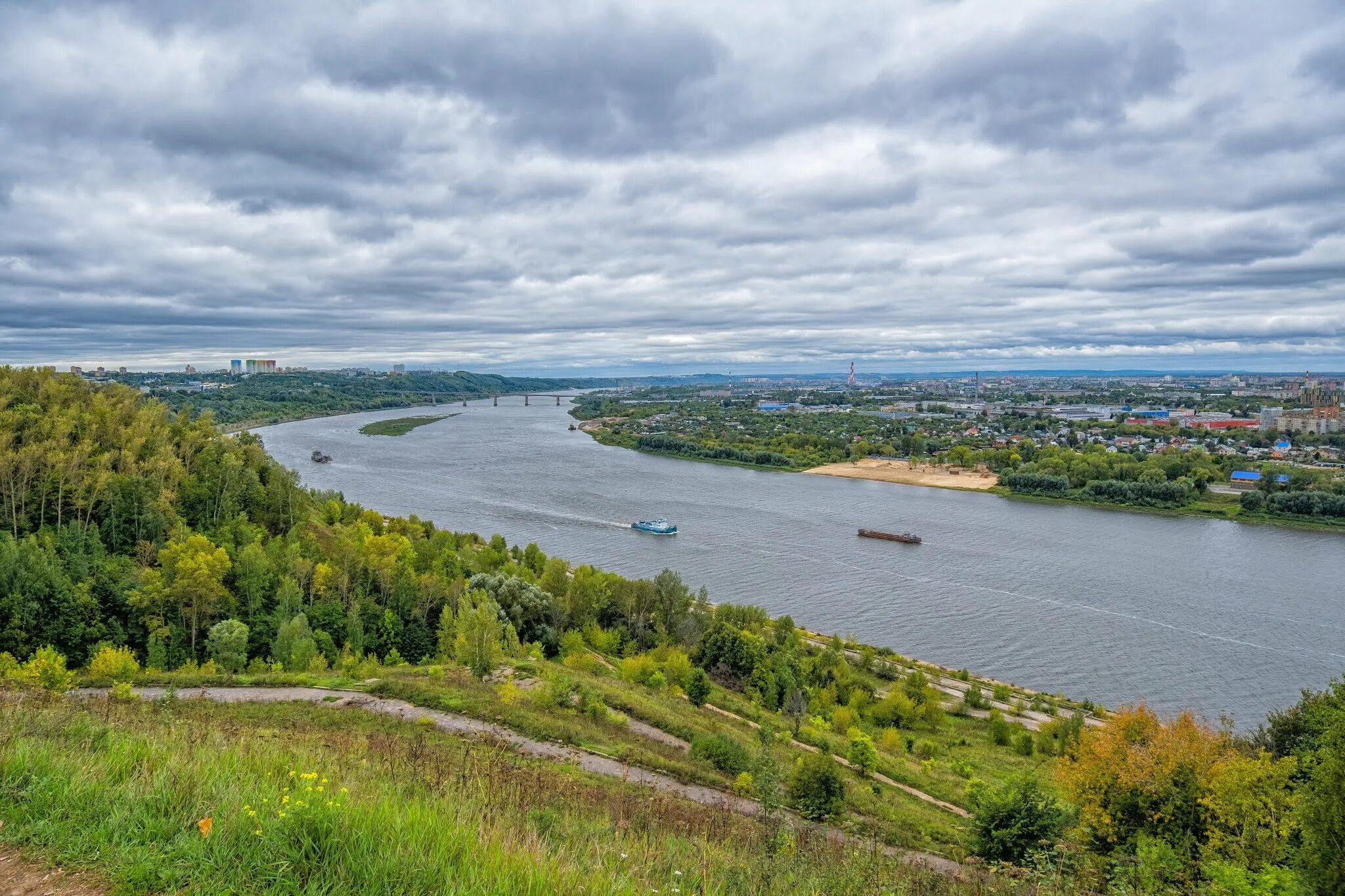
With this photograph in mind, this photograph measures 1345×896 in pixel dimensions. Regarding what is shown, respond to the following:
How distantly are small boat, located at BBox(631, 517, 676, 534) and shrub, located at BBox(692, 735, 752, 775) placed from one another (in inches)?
927

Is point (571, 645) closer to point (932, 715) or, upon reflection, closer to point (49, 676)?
point (932, 715)

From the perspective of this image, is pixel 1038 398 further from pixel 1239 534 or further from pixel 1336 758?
pixel 1336 758

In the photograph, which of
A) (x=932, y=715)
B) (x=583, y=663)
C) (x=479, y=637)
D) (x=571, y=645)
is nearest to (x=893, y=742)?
(x=932, y=715)

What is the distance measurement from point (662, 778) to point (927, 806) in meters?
4.70

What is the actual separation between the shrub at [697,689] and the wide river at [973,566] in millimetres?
8957

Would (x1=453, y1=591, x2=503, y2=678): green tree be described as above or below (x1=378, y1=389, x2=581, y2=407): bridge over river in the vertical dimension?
below

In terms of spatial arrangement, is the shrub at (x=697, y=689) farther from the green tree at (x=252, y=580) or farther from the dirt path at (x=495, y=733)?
the green tree at (x=252, y=580)

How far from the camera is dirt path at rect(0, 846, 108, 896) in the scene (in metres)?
2.58

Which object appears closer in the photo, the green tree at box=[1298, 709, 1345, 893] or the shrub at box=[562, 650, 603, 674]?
the green tree at box=[1298, 709, 1345, 893]

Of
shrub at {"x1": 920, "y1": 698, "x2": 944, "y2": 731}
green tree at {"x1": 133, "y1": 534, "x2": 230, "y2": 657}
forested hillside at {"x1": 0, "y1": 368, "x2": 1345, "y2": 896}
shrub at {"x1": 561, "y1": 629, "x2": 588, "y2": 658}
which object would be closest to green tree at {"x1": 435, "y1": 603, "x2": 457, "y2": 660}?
forested hillside at {"x1": 0, "y1": 368, "x2": 1345, "y2": 896}

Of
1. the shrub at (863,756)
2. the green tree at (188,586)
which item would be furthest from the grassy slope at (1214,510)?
the green tree at (188,586)

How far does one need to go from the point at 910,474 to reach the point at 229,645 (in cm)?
4856

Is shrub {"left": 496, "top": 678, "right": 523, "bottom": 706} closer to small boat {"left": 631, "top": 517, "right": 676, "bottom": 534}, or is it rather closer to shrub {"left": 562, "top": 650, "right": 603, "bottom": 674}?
shrub {"left": 562, "top": 650, "right": 603, "bottom": 674}

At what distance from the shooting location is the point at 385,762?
4.75 metres
